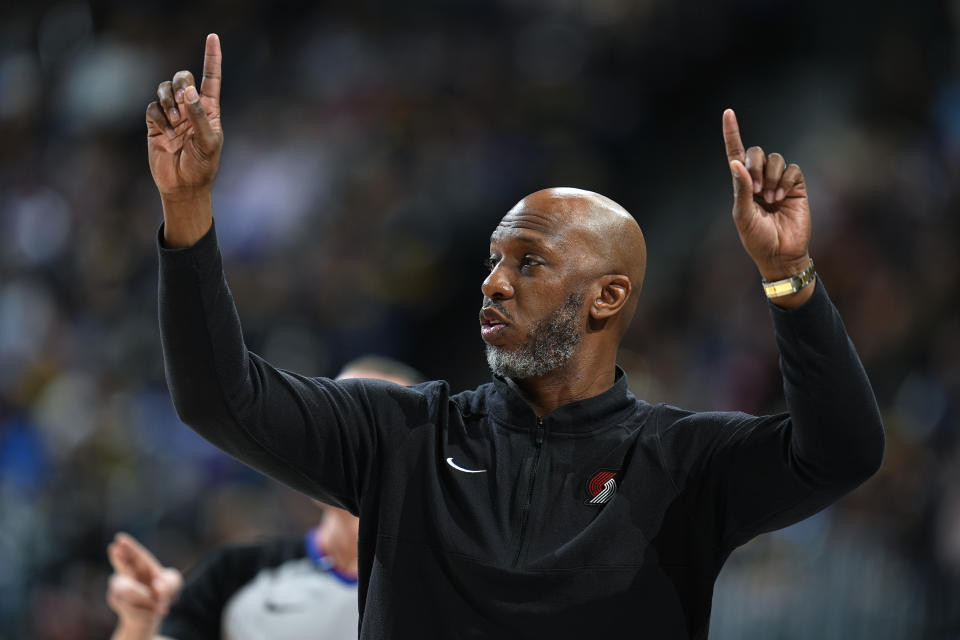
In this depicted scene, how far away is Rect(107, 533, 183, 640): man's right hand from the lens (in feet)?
12.3

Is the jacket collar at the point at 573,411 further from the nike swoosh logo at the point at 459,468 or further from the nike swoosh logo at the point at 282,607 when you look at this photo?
the nike swoosh logo at the point at 282,607

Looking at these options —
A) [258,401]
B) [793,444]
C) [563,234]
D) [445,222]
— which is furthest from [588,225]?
[445,222]

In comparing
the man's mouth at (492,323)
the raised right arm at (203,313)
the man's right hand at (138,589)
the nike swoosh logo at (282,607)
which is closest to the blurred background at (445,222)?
the nike swoosh logo at (282,607)

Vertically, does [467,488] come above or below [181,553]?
above

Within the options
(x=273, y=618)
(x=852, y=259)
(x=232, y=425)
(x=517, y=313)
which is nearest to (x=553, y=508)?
(x=517, y=313)

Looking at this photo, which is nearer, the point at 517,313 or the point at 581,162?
the point at 517,313

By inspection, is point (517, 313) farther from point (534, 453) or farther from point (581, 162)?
point (581, 162)

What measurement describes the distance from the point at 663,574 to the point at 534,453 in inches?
15.1

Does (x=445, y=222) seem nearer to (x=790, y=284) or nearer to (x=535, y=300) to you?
(x=535, y=300)

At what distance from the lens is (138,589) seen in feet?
12.3

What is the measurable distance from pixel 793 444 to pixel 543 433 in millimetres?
571

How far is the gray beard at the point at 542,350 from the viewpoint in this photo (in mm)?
2785

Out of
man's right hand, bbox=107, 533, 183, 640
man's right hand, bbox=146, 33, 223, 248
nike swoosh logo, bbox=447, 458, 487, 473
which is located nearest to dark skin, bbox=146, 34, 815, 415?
man's right hand, bbox=146, 33, 223, 248

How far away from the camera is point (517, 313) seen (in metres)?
2.79
